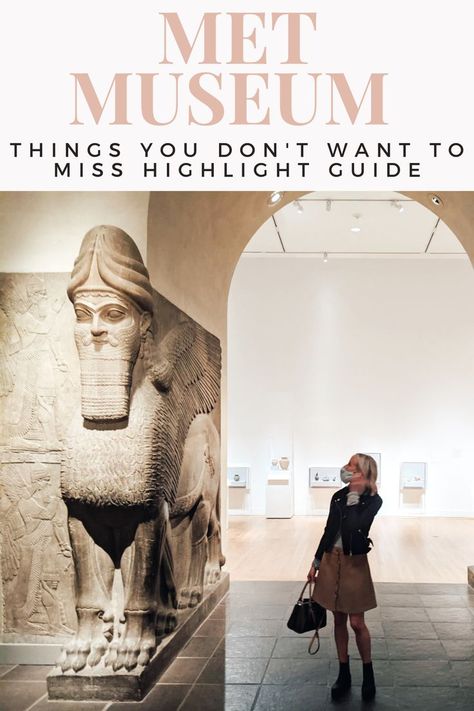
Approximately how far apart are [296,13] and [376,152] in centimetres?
75

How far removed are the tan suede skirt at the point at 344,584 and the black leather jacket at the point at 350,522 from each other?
2.0 inches

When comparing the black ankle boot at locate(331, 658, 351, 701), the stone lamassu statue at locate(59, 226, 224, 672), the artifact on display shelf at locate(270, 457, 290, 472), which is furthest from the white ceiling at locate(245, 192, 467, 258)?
the black ankle boot at locate(331, 658, 351, 701)

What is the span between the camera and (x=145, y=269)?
484cm

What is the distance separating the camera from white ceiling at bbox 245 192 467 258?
11695 mm

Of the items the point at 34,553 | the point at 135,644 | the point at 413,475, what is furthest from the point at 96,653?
the point at 413,475

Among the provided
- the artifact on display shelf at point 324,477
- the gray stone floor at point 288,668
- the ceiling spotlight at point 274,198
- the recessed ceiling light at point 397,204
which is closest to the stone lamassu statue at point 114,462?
the gray stone floor at point 288,668

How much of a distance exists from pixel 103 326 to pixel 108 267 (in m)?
0.37

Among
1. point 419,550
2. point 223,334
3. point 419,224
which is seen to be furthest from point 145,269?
point 419,224

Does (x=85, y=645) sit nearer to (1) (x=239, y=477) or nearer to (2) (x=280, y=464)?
(2) (x=280, y=464)

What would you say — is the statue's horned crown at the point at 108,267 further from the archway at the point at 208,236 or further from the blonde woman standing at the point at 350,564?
the blonde woman standing at the point at 350,564

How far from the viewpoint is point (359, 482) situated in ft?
14.1

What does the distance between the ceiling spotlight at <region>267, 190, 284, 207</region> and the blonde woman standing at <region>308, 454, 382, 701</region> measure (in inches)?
181

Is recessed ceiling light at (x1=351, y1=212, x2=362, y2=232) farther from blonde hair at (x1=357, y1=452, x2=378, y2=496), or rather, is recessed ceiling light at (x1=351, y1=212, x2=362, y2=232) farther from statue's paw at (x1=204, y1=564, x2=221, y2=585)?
blonde hair at (x1=357, y1=452, x2=378, y2=496)

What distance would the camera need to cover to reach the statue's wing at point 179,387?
16.1 ft
